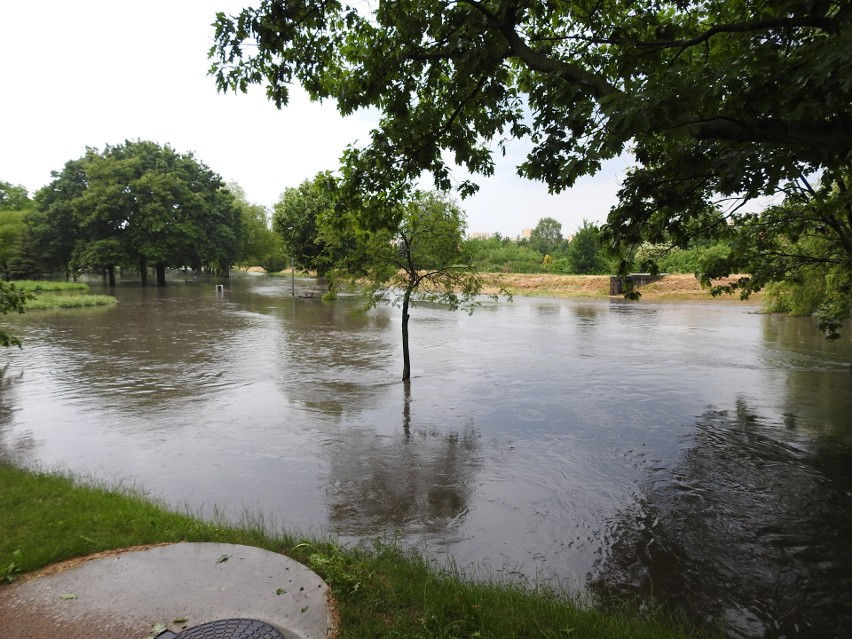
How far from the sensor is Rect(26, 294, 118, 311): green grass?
2742 cm

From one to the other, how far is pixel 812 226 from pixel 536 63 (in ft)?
25.8

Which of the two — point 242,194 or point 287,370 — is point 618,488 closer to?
point 287,370

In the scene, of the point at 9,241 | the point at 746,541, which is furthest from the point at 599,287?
the point at 9,241

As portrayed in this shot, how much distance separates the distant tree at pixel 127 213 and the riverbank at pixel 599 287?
86.3 ft

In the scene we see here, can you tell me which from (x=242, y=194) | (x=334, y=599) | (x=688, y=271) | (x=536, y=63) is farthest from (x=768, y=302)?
(x=242, y=194)

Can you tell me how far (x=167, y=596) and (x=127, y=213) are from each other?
44.2 m

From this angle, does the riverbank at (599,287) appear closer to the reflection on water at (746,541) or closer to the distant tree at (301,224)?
the distant tree at (301,224)

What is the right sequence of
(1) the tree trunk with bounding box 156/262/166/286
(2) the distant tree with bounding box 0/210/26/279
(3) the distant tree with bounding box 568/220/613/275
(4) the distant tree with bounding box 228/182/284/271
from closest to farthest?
1. (2) the distant tree with bounding box 0/210/26/279
2. (1) the tree trunk with bounding box 156/262/166/286
3. (3) the distant tree with bounding box 568/220/613/275
4. (4) the distant tree with bounding box 228/182/284/271

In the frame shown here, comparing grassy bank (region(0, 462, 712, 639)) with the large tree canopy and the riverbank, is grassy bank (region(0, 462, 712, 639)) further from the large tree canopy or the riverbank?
the riverbank

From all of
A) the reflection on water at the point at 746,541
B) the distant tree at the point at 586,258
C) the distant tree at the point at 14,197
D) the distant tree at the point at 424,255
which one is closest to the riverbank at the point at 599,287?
the distant tree at the point at 586,258

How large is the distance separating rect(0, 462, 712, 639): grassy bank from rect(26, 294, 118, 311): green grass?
1065 inches

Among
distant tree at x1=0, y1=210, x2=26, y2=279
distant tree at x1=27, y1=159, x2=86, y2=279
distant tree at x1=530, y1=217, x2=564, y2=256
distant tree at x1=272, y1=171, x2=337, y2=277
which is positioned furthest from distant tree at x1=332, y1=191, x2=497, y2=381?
distant tree at x1=530, y1=217, x2=564, y2=256

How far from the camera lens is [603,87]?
4.43 meters

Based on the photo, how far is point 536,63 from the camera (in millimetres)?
4730
